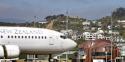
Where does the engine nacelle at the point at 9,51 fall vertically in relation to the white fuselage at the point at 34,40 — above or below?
below

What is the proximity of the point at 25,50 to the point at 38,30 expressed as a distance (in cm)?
276

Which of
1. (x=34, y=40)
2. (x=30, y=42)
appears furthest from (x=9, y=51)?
(x=34, y=40)

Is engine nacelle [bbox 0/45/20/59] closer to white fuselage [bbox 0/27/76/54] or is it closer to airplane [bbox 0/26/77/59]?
airplane [bbox 0/26/77/59]

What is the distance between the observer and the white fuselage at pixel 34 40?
5228cm

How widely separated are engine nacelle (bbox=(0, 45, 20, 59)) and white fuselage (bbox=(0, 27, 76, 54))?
42.6 inches

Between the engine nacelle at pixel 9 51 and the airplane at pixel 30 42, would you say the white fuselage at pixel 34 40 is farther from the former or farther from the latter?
the engine nacelle at pixel 9 51

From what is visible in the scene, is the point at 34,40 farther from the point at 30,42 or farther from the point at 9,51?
the point at 9,51

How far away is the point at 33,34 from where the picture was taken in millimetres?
53219

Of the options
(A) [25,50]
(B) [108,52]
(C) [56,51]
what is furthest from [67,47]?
(B) [108,52]

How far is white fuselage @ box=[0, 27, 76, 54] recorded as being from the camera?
52.3 m

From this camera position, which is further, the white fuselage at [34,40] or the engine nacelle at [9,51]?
the white fuselage at [34,40]

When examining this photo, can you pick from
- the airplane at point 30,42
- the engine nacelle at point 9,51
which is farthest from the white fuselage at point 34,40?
the engine nacelle at point 9,51

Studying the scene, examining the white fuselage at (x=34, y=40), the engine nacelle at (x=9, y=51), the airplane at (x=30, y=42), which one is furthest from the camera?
the white fuselage at (x=34, y=40)

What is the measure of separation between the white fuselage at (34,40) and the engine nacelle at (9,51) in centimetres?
108
